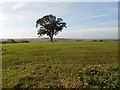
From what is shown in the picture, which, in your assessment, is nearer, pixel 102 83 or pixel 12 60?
pixel 102 83

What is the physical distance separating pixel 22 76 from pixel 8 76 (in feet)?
3.59

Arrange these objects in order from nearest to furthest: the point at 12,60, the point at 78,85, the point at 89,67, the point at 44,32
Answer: the point at 78,85 → the point at 89,67 → the point at 12,60 → the point at 44,32

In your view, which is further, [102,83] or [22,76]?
[22,76]

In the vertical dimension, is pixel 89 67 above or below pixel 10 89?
above

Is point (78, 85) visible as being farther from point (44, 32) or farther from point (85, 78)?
point (44, 32)

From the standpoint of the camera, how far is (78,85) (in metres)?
14.0

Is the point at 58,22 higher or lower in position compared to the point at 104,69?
higher

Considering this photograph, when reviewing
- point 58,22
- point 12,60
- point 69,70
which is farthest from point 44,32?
point 69,70

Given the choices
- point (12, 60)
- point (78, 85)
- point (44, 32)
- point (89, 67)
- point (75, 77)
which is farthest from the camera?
point (44, 32)

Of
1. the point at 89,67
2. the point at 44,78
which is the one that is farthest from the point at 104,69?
the point at 44,78

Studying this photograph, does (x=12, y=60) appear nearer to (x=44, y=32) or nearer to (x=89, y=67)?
(x=89, y=67)

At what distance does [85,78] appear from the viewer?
14703 millimetres

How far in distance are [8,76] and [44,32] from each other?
6207 cm

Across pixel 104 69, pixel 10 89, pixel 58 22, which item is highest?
pixel 58 22
